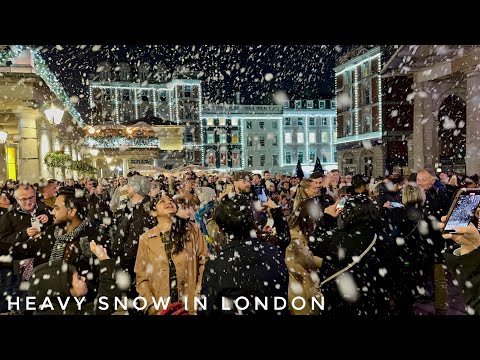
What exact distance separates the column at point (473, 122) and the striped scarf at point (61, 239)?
13894 millimetres

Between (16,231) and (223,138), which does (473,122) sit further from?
(223,138)

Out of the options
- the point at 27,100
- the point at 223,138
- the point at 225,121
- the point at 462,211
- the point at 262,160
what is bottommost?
the point at 462,211

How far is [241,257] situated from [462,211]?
1.47 m

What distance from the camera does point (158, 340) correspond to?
4055 mm

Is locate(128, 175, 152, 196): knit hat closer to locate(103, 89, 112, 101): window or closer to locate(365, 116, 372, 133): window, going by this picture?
locate(365, 116, 372, 133): window

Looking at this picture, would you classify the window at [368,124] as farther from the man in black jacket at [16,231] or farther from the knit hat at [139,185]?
the man in black jacket at [16,231]

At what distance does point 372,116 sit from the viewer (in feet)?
147

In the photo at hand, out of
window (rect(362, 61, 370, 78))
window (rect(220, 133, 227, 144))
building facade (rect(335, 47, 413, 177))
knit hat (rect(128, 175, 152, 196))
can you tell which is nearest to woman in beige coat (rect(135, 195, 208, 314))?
knit hat (rect(128, 175, 152, 196))

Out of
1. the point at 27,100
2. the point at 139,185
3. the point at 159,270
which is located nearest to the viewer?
the point at 159,270

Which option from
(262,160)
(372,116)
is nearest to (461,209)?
(372,116)

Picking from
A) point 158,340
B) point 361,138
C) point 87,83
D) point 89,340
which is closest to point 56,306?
point 89,340

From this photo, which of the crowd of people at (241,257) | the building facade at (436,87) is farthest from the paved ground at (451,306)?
the building facade at (436,87)

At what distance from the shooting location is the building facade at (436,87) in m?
15.2

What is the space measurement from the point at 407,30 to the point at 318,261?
2.54 meters
